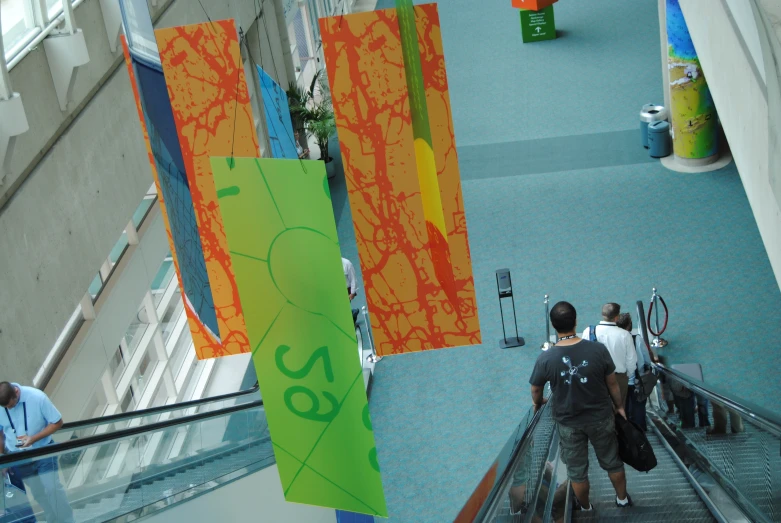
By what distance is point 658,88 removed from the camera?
19.1 metres

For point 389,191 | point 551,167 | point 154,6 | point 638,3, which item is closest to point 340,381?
point 389,191

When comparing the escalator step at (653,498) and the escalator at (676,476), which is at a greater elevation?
the escalator at (676,476)

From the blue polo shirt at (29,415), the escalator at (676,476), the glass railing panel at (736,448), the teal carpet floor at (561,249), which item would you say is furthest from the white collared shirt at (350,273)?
the blue polo shirt at (29,415)

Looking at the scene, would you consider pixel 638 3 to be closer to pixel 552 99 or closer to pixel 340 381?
pixel 552 99

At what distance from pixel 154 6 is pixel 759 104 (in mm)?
7606

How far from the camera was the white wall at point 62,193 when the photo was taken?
773 cm

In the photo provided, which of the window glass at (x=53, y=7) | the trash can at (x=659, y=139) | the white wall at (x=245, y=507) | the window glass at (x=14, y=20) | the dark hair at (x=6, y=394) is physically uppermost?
the window glass at (x=53, y=7)

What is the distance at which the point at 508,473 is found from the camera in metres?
4.51

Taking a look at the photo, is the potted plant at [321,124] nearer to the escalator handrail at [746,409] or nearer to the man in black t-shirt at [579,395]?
the escalator handrail at [746,409]

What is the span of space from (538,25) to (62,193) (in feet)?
53.6

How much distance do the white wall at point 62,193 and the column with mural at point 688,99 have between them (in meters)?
9.04

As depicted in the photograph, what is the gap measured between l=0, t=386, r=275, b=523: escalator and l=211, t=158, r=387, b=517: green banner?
5.79 ft

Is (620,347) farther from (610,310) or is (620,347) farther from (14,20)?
(14,20)

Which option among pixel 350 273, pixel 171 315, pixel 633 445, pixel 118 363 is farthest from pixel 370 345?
pixel 633 445
